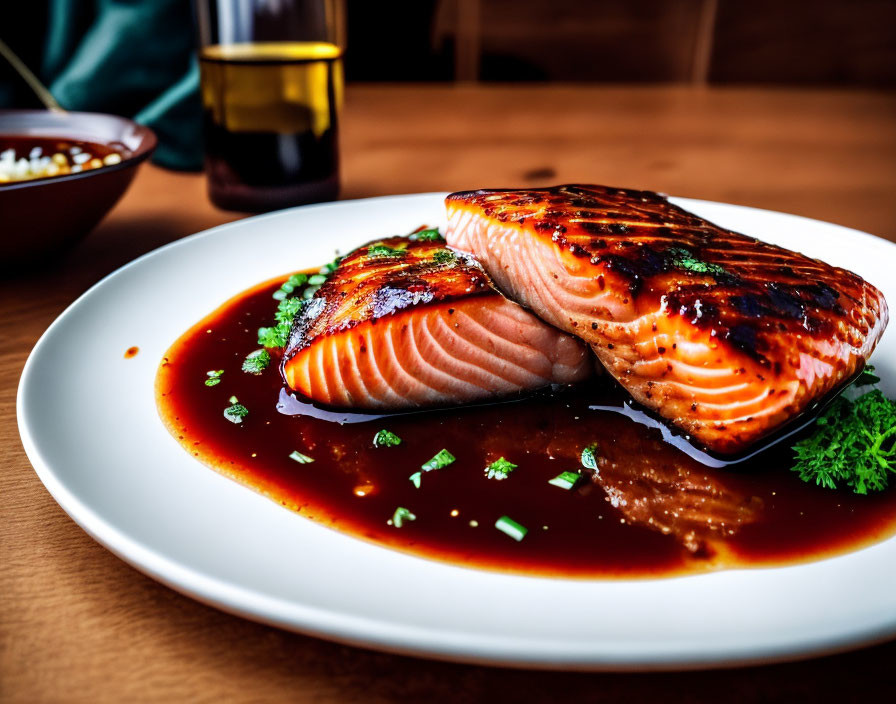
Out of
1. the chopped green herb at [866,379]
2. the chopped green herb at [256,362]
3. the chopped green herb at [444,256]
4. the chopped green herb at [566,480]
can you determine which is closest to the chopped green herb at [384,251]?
the chopped green herb at [444,256]

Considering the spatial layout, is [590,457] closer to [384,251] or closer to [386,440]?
[386,440]

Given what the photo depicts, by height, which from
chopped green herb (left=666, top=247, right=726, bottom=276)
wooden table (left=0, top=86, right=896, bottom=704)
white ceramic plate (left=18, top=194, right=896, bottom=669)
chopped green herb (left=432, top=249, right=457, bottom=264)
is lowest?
wooden table (left=0, top=86, right=896, bottom=704)

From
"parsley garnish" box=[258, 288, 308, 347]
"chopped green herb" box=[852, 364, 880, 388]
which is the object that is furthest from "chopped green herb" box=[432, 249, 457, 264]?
"chopped green herb" box=[852, 364, 880, 388]

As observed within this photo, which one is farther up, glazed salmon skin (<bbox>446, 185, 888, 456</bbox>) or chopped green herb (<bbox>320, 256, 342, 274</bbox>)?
glazed salmon skin (<bbox>446, 185, 888, 456</bbox>)

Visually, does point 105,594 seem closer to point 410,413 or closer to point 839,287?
point 410,413

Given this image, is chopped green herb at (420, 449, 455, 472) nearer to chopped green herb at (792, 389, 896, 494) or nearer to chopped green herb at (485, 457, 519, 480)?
chopped green herb at (485, 457, 519, 480)
